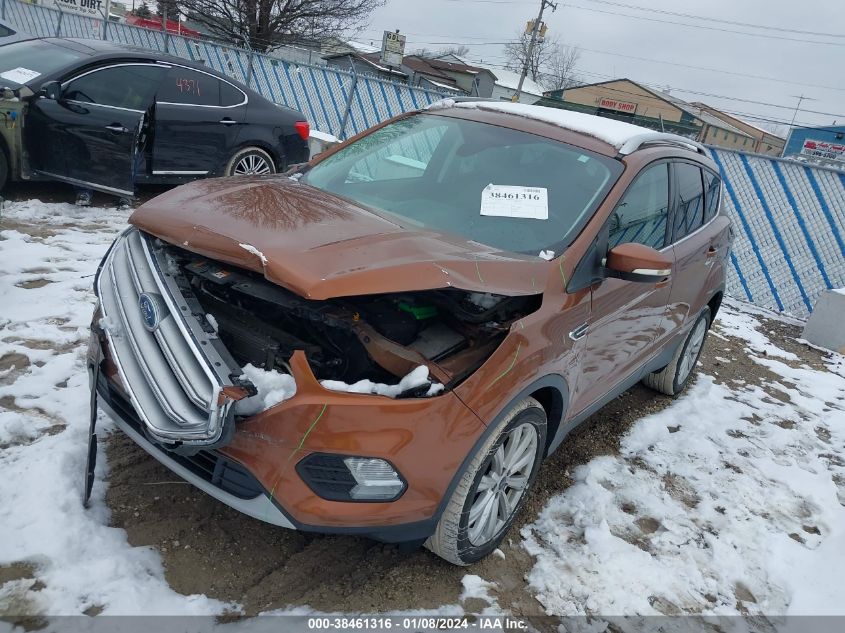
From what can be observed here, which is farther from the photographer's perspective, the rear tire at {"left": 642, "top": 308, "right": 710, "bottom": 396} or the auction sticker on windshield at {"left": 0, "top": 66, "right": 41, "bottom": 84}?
the auction sticker on windshield at {"left": 0, "top": 66, "right": 41, "bottom": 84}

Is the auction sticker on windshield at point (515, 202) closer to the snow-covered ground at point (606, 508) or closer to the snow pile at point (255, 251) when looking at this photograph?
the snow pile at point (255, 251)

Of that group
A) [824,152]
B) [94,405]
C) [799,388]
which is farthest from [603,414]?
[824,152]

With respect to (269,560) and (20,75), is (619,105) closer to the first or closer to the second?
(20,75)

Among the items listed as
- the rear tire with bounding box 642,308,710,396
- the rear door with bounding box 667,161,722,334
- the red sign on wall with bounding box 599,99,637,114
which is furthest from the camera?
the red sign on wall with bounding box 599,99,637,114

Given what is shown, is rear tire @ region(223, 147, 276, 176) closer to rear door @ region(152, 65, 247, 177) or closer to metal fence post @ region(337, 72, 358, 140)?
rear door @ region(152, 65, 247, 177)

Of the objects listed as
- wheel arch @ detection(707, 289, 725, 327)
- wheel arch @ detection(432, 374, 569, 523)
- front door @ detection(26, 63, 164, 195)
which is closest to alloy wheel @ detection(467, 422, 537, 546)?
wheel arch @ detection(432, 374, 569, 523)

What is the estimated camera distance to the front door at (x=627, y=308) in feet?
9.82

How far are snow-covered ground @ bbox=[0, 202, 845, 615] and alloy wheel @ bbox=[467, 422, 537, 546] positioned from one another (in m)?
0.23

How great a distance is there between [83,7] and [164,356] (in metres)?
25.3

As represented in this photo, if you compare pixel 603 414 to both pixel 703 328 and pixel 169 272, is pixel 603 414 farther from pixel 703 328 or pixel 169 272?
pixel 169 272

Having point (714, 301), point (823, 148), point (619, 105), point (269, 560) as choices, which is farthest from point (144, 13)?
point (269, 560)

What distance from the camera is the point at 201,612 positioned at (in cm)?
220

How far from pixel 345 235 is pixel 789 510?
3.19 m

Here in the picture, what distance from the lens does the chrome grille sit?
199 centimetres
